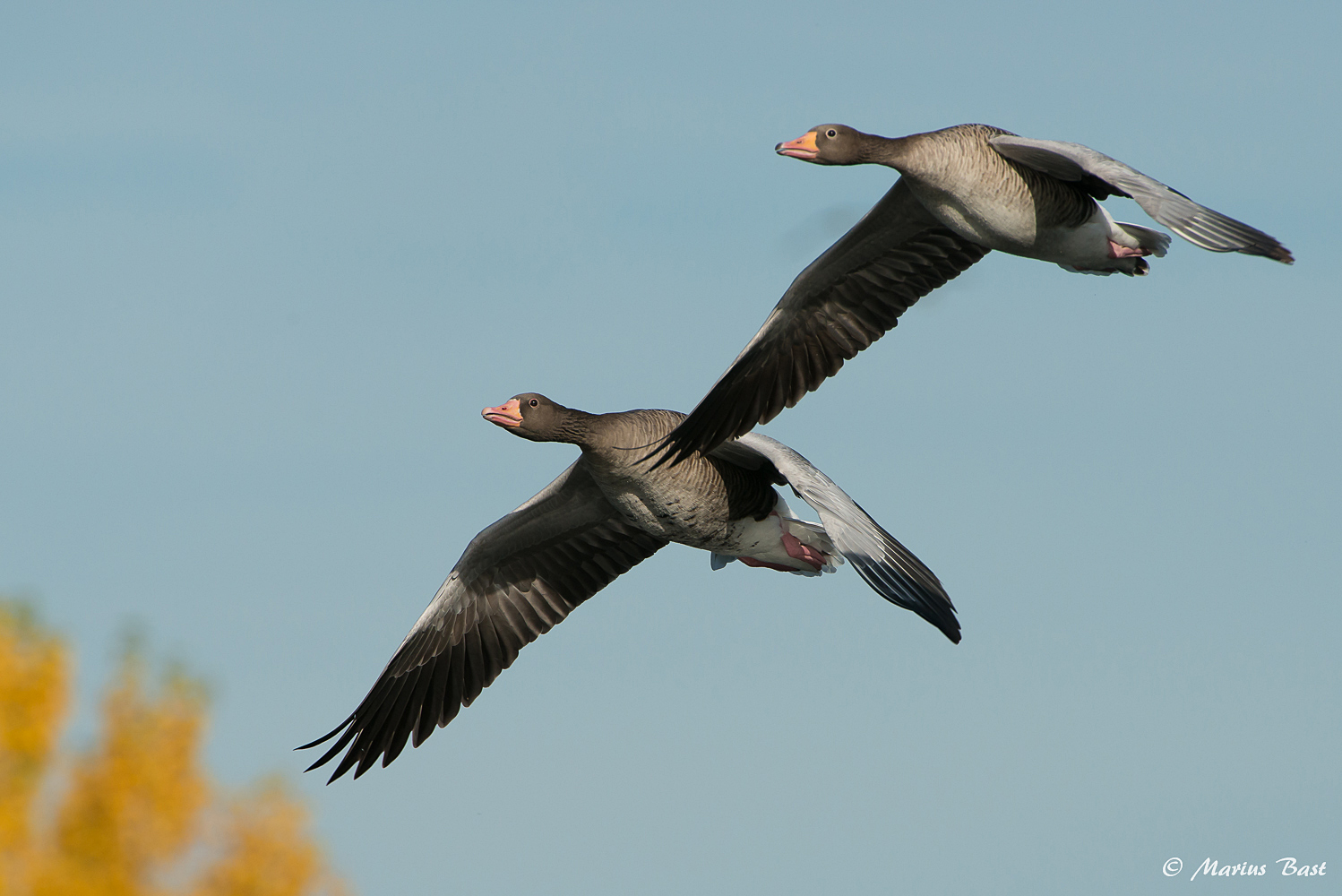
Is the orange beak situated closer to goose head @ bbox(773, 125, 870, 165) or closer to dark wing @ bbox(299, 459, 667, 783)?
dark wing @ bbox(299, 459, 667, 783)

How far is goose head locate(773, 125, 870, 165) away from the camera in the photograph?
1023cm

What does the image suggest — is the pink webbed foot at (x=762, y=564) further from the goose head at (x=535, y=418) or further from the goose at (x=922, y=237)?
the goose head at (x=535, y=418)

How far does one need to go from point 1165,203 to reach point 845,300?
2935 millimetres

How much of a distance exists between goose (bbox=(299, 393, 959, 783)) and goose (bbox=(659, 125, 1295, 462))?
1.26 feet

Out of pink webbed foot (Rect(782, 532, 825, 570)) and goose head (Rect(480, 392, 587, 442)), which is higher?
goose head (Rect(480, 392, 587, 442))

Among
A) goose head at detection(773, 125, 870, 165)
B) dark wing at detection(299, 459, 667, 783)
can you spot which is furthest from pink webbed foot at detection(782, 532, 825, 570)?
goose head at detection(773, 125, 870, 165)

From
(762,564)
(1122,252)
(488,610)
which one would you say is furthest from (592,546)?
(1122,252)

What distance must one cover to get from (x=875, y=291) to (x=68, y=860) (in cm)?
962

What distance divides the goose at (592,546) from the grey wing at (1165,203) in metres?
2.54

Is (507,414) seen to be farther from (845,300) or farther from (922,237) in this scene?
(922,237)

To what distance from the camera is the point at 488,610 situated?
467 inches

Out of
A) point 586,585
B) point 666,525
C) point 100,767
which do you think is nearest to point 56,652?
point 100,767

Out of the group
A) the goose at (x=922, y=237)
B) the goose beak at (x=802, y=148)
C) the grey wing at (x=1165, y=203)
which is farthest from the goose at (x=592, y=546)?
the grey wing at (x=1165, y=203)

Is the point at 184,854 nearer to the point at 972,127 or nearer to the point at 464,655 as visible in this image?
the point at 464,655
